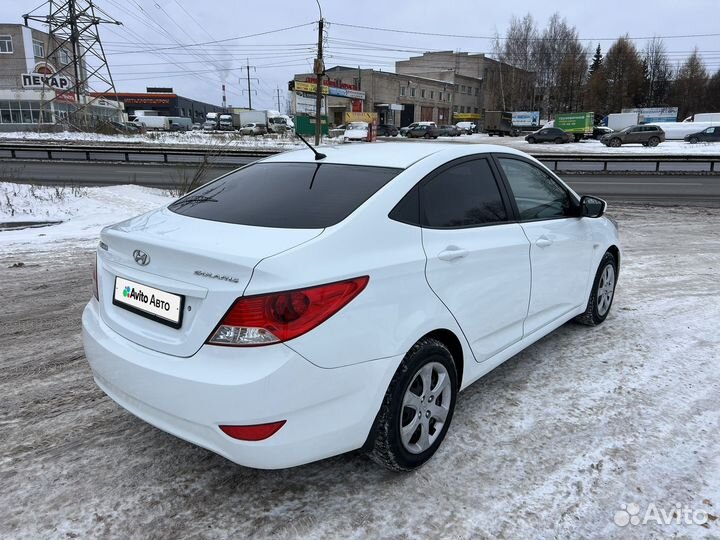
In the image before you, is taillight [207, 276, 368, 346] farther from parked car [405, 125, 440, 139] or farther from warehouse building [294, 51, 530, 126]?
warehouse building [294, 51, 530, 126]

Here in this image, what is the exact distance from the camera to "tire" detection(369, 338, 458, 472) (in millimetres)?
2482

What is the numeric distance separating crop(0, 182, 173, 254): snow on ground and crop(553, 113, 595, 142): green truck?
166 ft

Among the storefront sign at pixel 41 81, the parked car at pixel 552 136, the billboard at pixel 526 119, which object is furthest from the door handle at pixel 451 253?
the billboard at pixel 526 119

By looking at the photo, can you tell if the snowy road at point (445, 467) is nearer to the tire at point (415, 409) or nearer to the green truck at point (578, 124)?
the tire at point (415, 409)

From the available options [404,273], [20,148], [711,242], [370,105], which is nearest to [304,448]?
[404,273]

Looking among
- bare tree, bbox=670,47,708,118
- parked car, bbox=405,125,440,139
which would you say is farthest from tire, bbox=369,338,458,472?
bare tree, bbox=670,47,708,118

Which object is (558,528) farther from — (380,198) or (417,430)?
(380,198)

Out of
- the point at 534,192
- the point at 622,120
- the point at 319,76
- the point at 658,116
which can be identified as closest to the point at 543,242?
the point at 534,192

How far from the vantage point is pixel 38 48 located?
7231cm

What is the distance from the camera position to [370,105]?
85438 mm

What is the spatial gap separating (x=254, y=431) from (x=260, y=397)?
159 mm

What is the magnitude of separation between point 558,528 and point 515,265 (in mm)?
1529

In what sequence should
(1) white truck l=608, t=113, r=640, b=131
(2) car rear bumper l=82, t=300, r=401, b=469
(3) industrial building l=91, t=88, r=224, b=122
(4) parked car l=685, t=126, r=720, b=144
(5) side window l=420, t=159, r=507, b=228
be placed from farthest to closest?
1. (3) industrial building l=91, t=88, r=224, b=122
2. (1) white truck l=608, t=113, r=640, b=131
3. (4) parked car l=685, t=126, r=720, b=144
4. (5) side window l=420, t=159, r=507, b=228
5. (2) car rear bumper l=82, t=300, r=401, b=469

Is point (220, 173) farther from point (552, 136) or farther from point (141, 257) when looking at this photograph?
point (552, 136)
